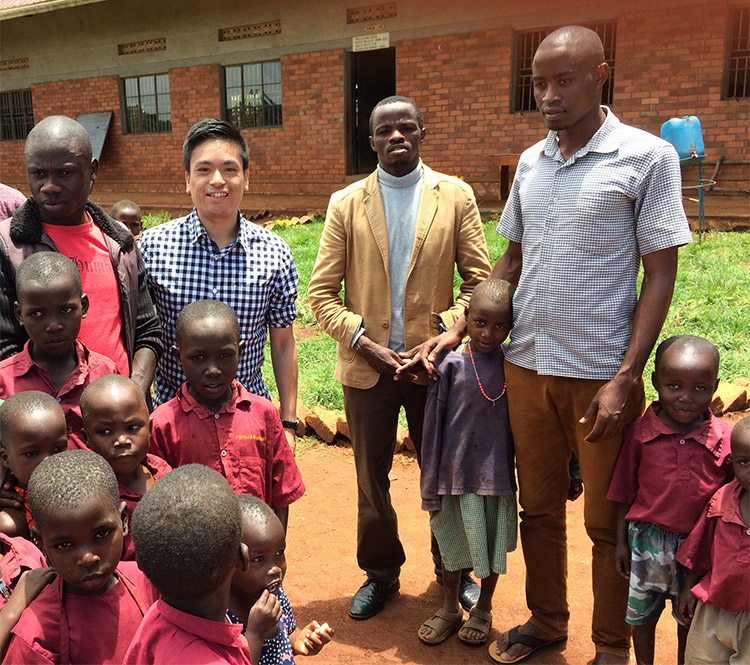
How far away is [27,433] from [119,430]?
254mm

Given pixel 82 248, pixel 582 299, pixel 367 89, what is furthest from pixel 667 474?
A: pixel 367 89

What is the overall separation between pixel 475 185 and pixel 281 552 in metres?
9.85

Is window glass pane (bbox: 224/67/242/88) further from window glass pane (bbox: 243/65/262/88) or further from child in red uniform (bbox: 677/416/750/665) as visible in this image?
child in red uniform (bbox: 677/416/750/665)

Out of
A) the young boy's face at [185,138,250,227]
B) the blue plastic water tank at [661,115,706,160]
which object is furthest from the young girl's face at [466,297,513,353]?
the blue plastic water tank at [661,115,706,160]

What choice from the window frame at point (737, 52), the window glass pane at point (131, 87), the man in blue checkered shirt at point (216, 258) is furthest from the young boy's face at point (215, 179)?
the window glass pane at point (131, 87)

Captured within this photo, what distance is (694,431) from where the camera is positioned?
2.49 metres

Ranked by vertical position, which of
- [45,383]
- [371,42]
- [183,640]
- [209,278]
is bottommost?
[183,640]

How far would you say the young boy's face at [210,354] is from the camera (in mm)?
2381

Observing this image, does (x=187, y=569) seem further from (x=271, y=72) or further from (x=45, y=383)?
(x=271, y=72)

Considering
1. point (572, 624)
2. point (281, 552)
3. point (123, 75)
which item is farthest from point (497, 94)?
point (281, 552)

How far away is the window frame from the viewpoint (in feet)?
30.2

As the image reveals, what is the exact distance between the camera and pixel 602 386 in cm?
262

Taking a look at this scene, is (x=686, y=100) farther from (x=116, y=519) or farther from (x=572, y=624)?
(x=116, y=519)

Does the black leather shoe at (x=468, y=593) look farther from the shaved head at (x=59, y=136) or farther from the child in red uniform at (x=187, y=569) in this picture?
the shaved head at (x=59, y=136)
